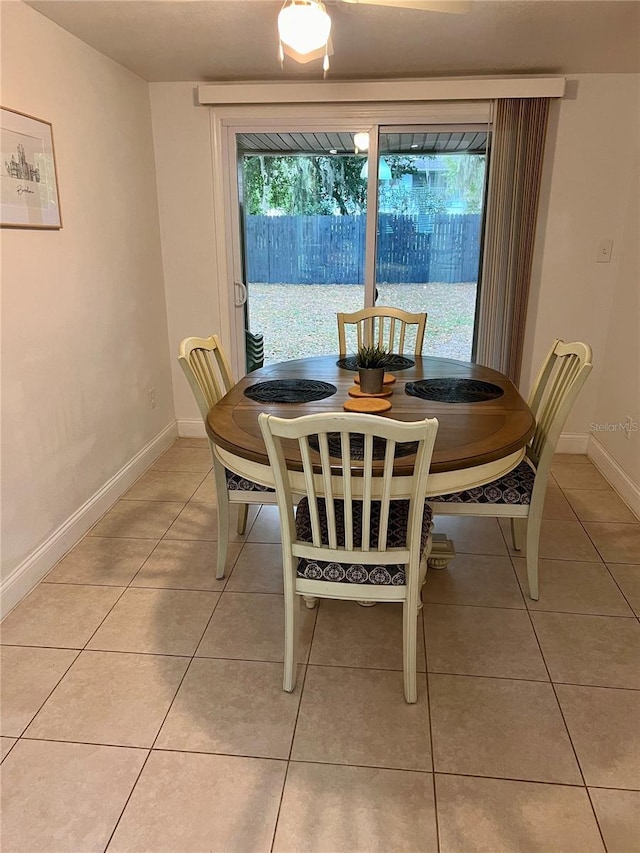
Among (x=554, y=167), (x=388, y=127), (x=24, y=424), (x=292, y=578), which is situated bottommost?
(x=292, y=578)

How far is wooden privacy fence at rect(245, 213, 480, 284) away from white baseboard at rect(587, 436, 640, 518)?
1411mm

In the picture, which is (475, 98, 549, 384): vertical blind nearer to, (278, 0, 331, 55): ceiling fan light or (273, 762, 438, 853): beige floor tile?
(278, 0, 331, 55): ceiling fan light

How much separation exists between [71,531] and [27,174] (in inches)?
63.3

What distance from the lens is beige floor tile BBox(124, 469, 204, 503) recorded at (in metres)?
3.21

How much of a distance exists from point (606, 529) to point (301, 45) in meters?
2.56

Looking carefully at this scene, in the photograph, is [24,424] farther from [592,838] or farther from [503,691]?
[592,838]

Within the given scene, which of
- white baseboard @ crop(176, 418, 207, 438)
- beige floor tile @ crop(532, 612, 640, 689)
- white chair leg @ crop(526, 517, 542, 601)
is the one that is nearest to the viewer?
beige floor tile @ crop(532, 612, 640, 689)

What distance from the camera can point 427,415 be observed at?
6.73 ft

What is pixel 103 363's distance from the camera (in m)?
3.01

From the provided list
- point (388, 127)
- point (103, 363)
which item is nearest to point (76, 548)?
point (103, 363)

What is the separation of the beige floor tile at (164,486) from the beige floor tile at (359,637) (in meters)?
1.32

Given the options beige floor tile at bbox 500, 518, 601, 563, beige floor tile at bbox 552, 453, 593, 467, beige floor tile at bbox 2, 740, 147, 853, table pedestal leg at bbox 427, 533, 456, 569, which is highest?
table pedestal leg at bbox 427, 533, 456, 569

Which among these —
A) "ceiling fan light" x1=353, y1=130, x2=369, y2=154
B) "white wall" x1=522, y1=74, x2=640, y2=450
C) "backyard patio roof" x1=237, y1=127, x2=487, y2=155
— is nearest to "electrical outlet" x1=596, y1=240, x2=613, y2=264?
"white wall" x1=522, y1=74, x2=640, y2=450

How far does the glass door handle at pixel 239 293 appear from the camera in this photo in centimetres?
385
